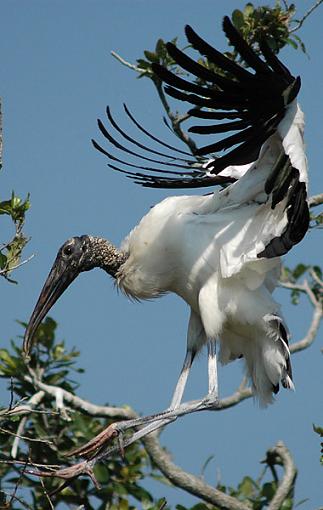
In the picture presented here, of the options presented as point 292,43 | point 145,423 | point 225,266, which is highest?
point 292,43

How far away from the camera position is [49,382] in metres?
6.12

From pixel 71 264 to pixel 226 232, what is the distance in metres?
0.83

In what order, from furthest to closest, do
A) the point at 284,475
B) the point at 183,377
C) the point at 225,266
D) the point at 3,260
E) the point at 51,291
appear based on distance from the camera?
the point at 284,475, the point at 183,377, the point at 51,291, the point at 225,266, the point at 3,260

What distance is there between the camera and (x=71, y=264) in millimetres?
5418

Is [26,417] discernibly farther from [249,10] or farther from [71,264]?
[249,10]

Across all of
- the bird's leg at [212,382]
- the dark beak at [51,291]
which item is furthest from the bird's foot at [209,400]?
the dark beak at [51,291]

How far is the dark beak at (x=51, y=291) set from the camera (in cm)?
529

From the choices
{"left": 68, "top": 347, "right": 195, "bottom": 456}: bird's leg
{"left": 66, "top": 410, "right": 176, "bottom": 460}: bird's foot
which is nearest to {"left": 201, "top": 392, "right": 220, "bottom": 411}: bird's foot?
{"left": 68, "top": 347, "right": 195, "bottom": 456}: bird's leg

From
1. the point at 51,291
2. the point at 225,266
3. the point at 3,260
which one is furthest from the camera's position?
the point at 51,291

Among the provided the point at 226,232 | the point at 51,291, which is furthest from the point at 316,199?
the point at 51,291

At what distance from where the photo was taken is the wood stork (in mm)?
4473

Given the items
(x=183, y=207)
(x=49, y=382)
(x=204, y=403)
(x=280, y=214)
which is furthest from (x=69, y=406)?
(x=280, y=214)

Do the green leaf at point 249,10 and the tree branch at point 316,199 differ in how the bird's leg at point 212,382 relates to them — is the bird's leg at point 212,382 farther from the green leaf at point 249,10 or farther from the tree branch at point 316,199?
the green leaf at point 249,10

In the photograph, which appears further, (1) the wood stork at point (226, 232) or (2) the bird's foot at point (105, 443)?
(2) the bird's foot at point (105, 443)
